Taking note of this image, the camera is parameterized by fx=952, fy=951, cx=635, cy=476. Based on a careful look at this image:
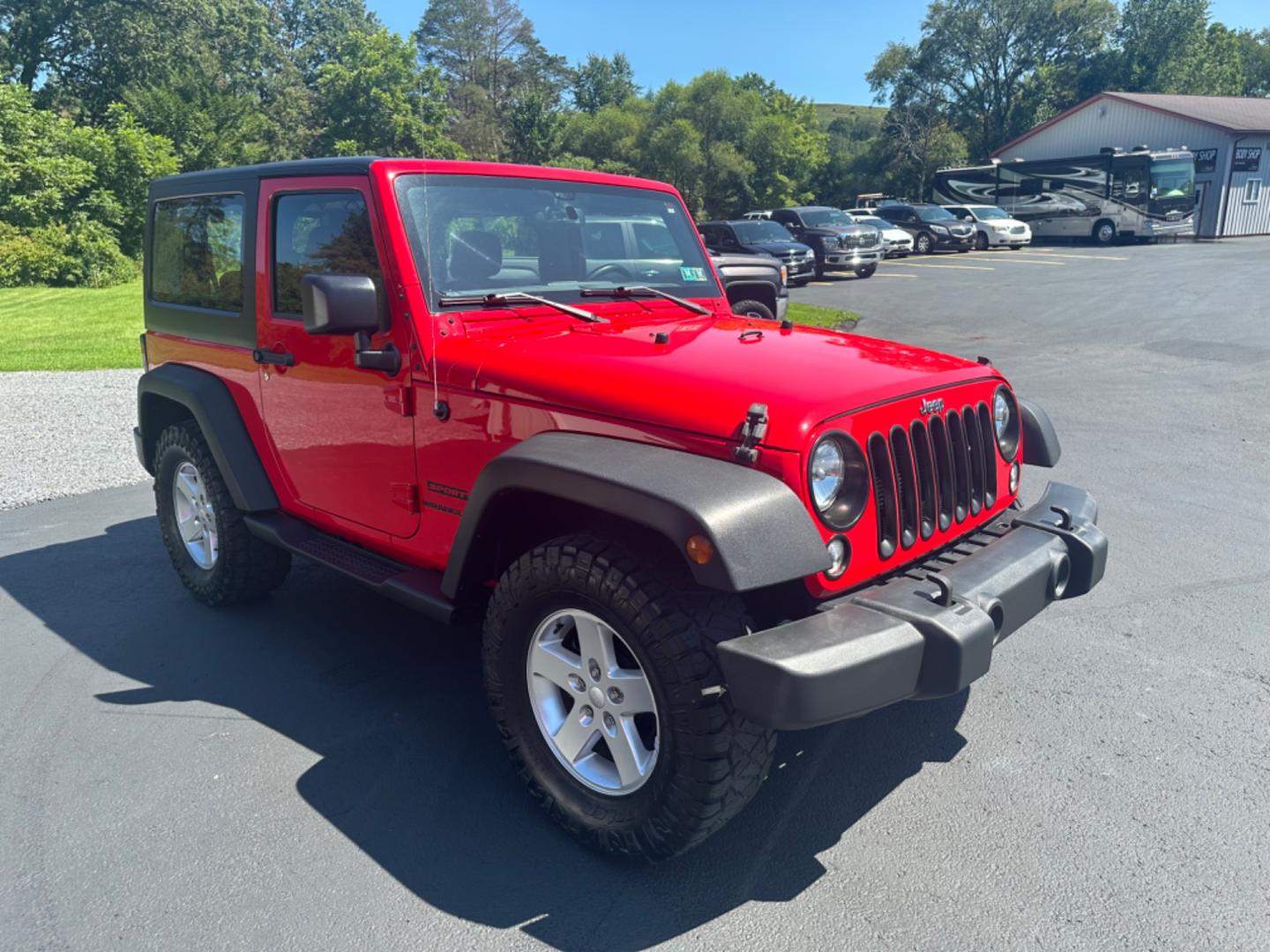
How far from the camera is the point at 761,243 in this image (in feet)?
69.0

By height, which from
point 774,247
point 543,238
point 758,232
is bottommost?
point 543,238

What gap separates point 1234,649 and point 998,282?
61.3ft

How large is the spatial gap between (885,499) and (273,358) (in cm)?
255

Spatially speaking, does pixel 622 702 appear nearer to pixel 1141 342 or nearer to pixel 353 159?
pixel 353 159

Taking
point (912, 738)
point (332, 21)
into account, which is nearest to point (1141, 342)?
point (912, 738)

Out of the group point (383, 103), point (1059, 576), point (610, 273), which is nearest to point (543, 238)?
point (610, 273)

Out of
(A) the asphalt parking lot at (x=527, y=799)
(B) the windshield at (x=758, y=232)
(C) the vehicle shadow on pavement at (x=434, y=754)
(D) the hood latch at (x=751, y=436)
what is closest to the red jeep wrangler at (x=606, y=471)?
(D) the hood latch at (x=751, y=436)

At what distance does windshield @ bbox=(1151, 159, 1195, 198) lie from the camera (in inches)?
1197

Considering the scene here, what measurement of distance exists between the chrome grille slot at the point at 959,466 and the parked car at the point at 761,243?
58.6 ft

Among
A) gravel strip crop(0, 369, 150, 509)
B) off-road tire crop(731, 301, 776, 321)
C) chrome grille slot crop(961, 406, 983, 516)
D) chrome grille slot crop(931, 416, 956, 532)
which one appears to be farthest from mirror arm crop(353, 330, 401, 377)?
off-road tire crop(731, 301, 776, 321)

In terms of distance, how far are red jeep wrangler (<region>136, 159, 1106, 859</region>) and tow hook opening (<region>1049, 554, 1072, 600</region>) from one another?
0.05 ft

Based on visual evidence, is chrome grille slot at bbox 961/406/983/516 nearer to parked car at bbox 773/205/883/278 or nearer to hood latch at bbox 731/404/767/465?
hood latch at bbox 731/404/767/465

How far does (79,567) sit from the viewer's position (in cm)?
530

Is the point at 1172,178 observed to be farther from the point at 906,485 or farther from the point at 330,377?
the point at 330,377
